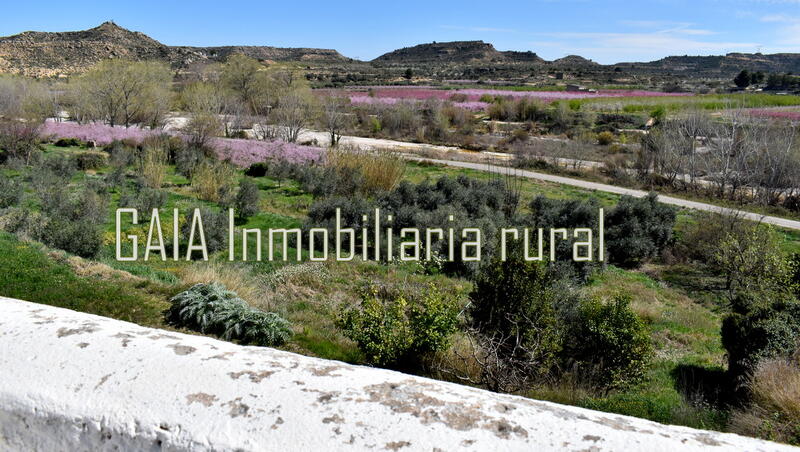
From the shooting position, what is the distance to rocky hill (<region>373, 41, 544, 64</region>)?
133m

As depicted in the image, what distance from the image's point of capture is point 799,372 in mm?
5488

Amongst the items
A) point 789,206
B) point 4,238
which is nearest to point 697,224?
point 789,206

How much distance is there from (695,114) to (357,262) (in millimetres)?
24649

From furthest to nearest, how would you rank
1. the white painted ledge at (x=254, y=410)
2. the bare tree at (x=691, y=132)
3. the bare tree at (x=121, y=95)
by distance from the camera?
the bare tree at (x=121, y=95) → the bare tree at (x=691, y=132) → the white painted ledge at (x=254, y=410)

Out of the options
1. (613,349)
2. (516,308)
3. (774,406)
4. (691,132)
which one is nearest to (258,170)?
(516,308)

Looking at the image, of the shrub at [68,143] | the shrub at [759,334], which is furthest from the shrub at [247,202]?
the shrub at [68,143]

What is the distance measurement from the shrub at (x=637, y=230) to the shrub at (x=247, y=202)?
10.9 meters

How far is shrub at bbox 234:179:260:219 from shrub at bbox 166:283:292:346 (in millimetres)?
10046

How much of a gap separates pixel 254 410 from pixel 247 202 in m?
15.3

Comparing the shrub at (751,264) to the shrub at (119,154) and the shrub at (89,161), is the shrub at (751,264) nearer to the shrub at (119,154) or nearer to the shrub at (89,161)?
the shrub at (119,154)

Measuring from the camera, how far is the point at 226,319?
259 inches

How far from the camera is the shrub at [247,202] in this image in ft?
54.9

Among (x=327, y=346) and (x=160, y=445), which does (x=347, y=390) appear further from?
Result: (x=327, y=346)

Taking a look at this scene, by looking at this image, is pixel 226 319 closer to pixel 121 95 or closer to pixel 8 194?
pixel 8 194
